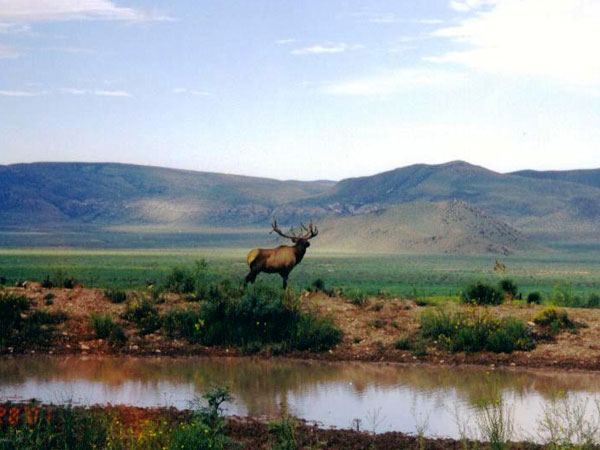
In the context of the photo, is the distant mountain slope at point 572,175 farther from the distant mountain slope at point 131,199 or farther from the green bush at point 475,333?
the green bush at point 475,333

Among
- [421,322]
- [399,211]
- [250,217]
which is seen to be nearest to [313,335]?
[421,322]

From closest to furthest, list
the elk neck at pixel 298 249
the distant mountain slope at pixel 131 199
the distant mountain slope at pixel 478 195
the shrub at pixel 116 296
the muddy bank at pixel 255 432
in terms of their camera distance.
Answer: the muddy bank at pixel 255 432, the shrub at pixel 116 296, the elk neck at pixel 298 249, the distant mountain slope at pixel 478 195, the distant mountain slope at pixel 131 199

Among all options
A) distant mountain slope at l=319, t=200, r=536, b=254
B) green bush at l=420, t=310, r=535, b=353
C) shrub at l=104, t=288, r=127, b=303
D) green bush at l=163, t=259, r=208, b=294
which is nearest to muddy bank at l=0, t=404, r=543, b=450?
green bush at l=420, t=310, r=535, b=353

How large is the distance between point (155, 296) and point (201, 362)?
4495 mm

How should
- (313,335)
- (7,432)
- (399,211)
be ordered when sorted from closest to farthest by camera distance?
→ 1. (7,432)
2. (313,335)
3. (399,211)

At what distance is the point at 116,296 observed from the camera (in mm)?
23812

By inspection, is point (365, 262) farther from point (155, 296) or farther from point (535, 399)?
point (535, 399)

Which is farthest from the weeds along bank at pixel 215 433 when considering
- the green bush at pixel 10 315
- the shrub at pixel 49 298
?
the shrub at pixel 49 298

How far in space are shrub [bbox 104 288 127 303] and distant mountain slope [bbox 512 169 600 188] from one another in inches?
6673

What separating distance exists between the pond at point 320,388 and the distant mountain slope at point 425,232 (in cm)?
7049

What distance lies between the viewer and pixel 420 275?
56.0m

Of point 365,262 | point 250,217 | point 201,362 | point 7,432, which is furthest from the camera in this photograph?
point 250,217

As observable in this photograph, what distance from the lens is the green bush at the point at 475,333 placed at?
67.7 ft

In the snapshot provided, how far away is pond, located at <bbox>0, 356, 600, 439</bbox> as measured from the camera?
48.7ft
